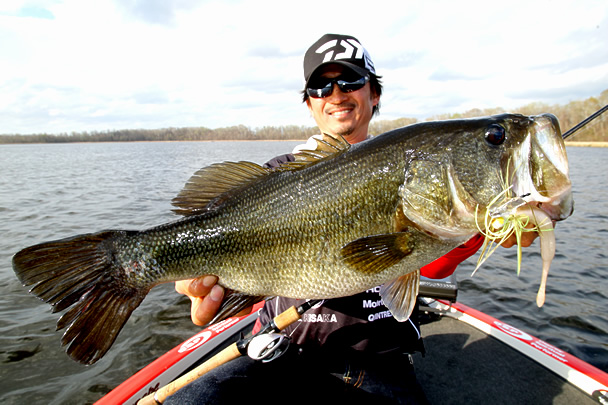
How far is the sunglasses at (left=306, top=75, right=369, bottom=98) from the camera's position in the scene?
335 cm

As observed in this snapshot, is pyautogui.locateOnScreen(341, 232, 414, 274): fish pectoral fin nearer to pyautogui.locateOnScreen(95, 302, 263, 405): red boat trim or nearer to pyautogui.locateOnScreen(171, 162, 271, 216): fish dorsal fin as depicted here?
pyautogui.locateOnScreen(171, 162, 271, 216): fish dorsal fin

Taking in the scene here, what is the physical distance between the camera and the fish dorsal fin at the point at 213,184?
7.80ft

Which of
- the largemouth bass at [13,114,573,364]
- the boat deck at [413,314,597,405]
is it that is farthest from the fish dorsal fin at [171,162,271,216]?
the boat deck at [413,314,597,405]

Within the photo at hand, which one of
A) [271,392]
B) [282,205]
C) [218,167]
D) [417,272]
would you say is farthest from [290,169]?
[271,392]

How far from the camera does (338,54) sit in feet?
10.9

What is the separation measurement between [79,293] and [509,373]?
13.5 feet

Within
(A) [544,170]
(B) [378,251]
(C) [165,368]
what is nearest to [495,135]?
(A) [544,170]

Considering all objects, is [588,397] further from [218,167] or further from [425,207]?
[218,167]

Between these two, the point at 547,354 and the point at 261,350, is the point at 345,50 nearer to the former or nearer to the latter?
the point at 261,350

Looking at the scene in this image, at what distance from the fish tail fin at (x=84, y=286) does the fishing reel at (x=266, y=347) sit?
0.86 meters

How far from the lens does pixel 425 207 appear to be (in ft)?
6.42

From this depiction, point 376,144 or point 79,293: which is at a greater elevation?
point 376,144

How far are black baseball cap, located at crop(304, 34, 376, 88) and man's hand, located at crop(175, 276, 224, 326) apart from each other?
2175mm

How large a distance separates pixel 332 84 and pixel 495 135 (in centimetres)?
183
